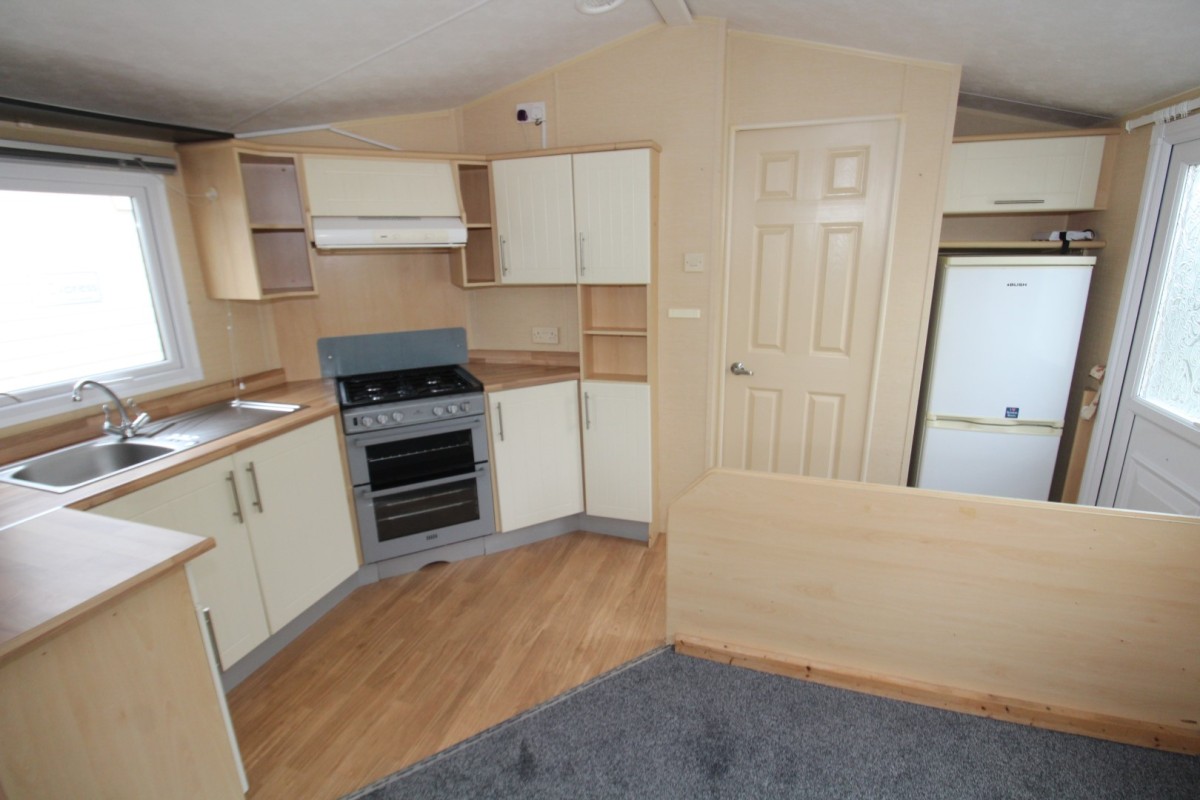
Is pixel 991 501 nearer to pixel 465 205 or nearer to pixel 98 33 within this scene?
pixel 465 205

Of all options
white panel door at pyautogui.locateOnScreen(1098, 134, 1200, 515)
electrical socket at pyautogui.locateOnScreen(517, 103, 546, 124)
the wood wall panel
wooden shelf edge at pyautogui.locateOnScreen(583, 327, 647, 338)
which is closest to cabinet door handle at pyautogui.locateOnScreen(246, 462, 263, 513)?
the wood wall panel

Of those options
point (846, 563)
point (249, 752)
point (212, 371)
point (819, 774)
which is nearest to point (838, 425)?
point (846, 563)

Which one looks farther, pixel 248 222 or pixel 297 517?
pixel 248 222

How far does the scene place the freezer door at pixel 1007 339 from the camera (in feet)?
8.91

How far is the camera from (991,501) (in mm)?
1809

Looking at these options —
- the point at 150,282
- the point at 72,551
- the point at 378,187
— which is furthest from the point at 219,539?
the point at 378,187

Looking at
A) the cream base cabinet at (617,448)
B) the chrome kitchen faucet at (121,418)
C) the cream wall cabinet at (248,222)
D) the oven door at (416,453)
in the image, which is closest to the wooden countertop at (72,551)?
the chrome kitchen faucet at (121,418)

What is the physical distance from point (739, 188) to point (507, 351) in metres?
1.59

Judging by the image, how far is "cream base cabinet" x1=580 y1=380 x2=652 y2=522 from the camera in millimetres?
2980

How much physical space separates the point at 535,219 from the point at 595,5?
3.15 ft

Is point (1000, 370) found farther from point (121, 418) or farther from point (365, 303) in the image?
point (121, 418)

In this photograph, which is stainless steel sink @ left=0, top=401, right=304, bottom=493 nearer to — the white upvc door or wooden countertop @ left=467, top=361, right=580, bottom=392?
wooden countertop @ left=467, top=361, right=580, bottom=392

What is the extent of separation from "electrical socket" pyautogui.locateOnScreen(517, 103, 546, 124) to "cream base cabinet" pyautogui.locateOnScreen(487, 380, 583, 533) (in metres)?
1.42

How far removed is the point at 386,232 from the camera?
103 inches
